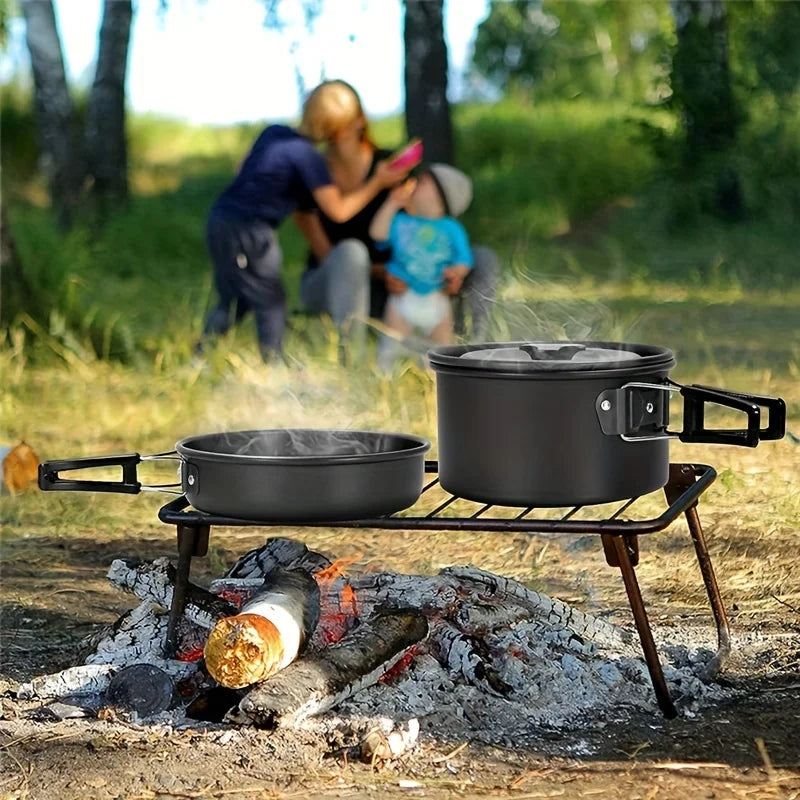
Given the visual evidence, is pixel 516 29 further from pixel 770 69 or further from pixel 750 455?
pixel 750 455

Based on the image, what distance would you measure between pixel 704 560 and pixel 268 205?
3861 millimetres

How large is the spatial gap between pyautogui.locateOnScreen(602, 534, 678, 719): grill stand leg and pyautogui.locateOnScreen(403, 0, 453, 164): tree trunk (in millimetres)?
6348

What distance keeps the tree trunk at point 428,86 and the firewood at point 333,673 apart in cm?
628

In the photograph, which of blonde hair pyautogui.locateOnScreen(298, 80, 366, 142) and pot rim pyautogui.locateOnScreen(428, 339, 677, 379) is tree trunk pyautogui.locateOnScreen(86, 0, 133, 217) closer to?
blonde hair pyautogui.locateOnScreen(298, 80, 366, 142)

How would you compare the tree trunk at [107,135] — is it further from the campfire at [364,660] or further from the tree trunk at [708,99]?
the campfire at [364,660]

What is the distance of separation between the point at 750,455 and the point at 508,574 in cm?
153

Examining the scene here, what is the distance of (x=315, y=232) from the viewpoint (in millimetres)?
6660

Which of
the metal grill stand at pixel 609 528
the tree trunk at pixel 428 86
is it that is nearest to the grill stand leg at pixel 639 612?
the metal grill stand at pixel 609 528

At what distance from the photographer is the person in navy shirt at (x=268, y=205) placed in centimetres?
651

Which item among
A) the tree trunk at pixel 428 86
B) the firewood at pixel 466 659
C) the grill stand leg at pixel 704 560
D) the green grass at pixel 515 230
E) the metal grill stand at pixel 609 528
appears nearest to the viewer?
the metal grill stand at pixel 609 528

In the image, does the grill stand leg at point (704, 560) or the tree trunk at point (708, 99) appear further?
the tree trunk at point (708, 99)

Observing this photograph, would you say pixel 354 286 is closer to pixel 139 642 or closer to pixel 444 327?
pixel 444 327

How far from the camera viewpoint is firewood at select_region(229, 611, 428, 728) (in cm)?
274

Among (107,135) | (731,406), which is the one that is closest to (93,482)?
(731,406)
